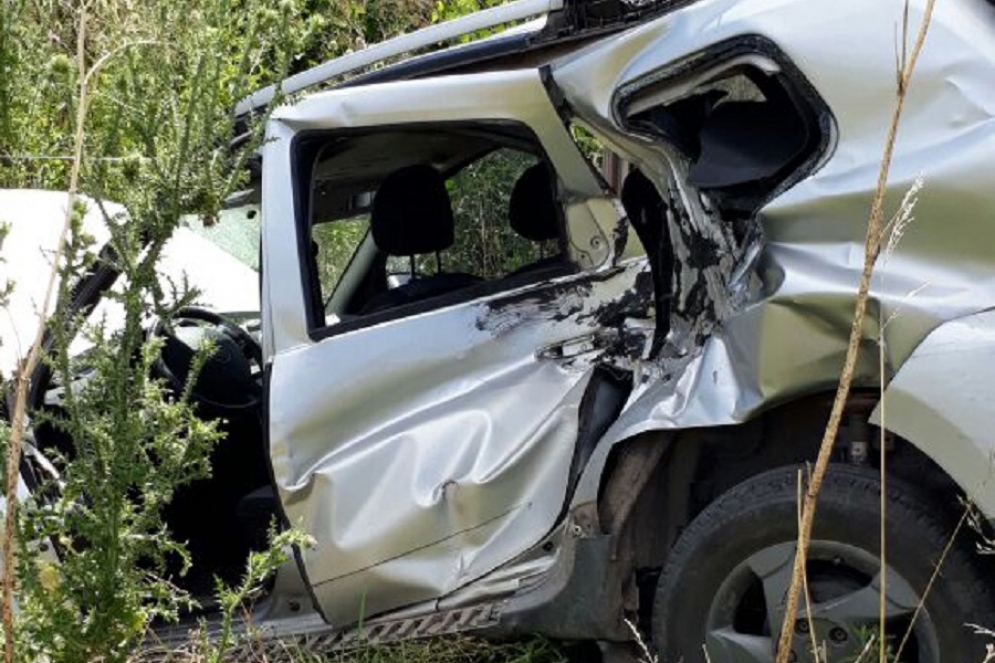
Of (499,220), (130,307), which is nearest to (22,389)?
(130,307)

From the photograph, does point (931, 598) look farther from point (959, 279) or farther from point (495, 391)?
point (495, 391)

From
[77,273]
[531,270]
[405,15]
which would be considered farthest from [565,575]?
[405,15]

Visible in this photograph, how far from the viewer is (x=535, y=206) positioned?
14.1ft

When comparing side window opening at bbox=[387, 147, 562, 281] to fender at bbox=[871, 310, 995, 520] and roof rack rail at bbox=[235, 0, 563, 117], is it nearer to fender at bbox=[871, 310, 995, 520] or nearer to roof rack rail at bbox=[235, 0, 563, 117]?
roof rack rail at bbox=[235, 0, 563, 117]

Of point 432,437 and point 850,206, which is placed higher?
point 850,206

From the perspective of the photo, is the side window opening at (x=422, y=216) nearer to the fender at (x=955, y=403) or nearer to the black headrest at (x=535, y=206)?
the black headrest at (x=535, y=206)

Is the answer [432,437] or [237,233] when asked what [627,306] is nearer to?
[432,437]

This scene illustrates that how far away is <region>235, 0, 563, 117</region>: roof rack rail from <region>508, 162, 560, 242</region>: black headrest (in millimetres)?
399

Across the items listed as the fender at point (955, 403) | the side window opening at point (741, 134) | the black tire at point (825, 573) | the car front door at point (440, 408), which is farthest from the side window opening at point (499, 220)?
the fender at point (955, 403)

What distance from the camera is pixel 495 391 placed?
13.6 feet

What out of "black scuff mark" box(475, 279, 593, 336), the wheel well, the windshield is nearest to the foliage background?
"black scuff mark" box(475, 279, 593, 336)

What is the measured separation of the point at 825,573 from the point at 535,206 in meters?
1.30

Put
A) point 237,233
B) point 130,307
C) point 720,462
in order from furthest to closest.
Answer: point 237,233
point 720,462
point 130,307

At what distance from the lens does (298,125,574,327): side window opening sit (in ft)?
14.0
